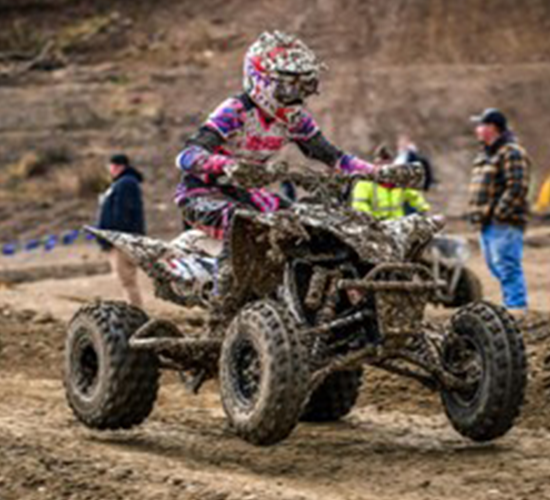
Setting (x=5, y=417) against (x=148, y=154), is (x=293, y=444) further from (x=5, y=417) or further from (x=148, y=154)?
(x=148, y=154)

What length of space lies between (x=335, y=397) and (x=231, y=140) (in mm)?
1556

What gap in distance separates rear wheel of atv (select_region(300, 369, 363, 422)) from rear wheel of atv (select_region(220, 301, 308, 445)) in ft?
4.40

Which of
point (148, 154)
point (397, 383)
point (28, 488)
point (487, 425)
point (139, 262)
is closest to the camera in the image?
point (28, 488)

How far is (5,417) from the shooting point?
7559mm

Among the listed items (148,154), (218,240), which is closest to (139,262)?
(218,240)

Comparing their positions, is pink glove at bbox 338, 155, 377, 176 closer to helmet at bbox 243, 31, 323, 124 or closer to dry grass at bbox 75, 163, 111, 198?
helmet at bbox 243, 31, 323, 124

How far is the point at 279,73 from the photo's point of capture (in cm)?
692

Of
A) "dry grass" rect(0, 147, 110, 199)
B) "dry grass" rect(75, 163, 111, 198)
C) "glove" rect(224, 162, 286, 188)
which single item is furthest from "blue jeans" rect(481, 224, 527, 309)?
"dry grass" rect(75, 163, 111, 198)

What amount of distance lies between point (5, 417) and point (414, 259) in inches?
93.3

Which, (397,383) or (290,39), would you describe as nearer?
(290,39)

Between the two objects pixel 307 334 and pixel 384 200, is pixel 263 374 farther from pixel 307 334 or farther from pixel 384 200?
pixel 384 200

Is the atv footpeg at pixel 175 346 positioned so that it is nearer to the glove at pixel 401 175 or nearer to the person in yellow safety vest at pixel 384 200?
the glove at pixel 401 175

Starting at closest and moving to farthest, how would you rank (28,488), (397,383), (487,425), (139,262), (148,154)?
(28,488) → (487,425) → (139,262) → (397,383) → (148,154)

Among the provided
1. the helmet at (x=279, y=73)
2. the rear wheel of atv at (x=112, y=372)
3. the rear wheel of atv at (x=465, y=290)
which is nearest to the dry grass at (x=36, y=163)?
the rear wheel of atv at (x=465, y=290)
